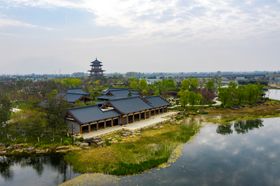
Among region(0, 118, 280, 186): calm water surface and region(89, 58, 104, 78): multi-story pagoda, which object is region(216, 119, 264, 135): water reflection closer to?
region(0, 118, 280, 186): calm water surface

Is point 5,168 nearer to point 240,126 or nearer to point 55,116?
point 55,116

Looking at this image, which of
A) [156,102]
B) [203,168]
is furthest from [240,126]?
[203,168]

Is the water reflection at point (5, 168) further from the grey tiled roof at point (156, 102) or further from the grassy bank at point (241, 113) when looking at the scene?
the grassy bank at point (241, 113)

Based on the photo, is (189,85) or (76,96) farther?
(189,85)

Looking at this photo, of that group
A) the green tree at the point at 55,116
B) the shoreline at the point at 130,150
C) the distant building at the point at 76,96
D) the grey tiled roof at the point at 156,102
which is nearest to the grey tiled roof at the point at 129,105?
the grey tiled roof at the point at 156,102

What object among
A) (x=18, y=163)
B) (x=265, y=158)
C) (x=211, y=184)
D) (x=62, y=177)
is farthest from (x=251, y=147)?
(x=18, y=163)
